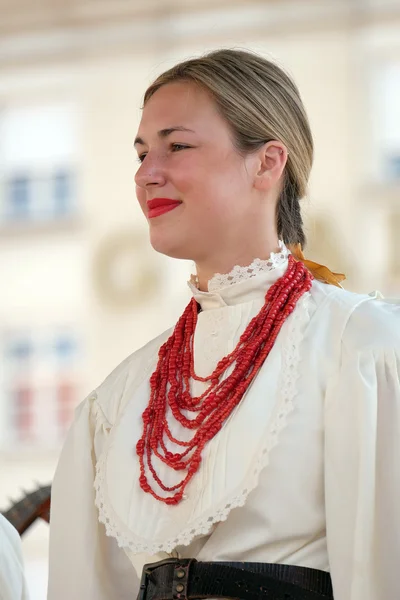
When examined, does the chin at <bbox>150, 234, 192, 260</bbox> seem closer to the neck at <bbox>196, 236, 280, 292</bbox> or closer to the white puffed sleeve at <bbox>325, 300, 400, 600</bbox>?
the neck at <bbox>196, 236, 280, 292</bbox>

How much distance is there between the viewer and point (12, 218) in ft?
29.0

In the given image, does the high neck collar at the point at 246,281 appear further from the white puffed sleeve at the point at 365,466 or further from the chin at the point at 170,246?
the white puffed sleeve at the point at 365,466

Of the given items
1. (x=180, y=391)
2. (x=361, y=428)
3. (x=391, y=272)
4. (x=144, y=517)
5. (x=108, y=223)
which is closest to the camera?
(x=361, y=428)

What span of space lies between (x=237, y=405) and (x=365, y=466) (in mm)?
246

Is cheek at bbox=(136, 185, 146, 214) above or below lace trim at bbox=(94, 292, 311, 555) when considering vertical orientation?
above

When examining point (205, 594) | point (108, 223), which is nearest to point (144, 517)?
point (205, 594)

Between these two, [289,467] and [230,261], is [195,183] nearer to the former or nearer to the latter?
[230,261]

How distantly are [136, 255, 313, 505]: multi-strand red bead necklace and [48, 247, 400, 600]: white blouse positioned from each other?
2cm

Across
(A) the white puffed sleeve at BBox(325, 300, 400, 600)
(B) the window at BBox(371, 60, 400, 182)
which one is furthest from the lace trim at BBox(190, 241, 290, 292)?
(B) the window at BBox(371, 60, 400, 182)

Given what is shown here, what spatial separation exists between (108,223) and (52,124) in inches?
44.7

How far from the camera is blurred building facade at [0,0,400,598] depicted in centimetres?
773

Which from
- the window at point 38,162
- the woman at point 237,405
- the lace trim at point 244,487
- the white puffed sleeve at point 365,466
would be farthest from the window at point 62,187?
the white puffed sleeve at point 365,466

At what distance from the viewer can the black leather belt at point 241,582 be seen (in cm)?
146

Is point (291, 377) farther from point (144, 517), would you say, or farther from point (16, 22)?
point (16, 22)
